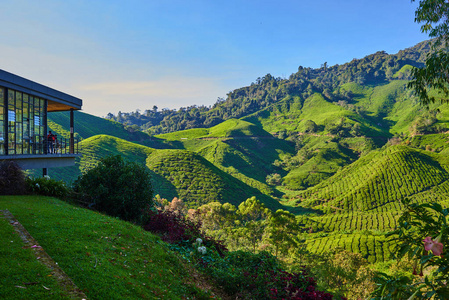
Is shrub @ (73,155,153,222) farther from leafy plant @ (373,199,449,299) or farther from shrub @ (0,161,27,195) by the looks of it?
leafy plant @ (373,199,449,299)

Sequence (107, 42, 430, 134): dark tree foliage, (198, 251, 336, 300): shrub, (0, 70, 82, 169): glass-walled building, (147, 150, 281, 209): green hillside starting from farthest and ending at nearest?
(107, 42, 430, 134): dark tree foliage < (147, 150, 281, 209): green hillside < (0, 70, 82, 169): glass-walled building < (198, 251, 336, 300): shrub

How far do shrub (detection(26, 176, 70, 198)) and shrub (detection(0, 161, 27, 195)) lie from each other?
0.30 meters

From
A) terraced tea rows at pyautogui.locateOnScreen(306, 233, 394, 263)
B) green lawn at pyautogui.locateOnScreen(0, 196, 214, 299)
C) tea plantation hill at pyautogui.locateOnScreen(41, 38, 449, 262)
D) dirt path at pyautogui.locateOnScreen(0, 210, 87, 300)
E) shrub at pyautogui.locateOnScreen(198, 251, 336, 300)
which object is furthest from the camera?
tea plantation hill at pyautogui.locateOnScreen(41, 38, 449, 262)

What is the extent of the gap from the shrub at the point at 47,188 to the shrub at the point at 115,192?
2.02 ft

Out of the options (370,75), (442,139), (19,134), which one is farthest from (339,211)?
(370,75)

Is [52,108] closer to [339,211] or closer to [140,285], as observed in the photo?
[140,285]

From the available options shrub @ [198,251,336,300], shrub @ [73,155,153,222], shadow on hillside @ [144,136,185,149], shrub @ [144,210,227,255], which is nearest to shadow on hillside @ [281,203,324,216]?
shadow on hillside @ [144,136,185,149]

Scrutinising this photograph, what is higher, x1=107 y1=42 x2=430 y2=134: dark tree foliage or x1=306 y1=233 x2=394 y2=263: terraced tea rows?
x1=107 y1=42 x2=430 y2=134: dark tree foliage

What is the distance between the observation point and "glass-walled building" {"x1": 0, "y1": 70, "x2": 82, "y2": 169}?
1312 cm

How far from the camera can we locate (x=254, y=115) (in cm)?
15938

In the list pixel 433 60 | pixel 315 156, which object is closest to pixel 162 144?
pixel 315 156

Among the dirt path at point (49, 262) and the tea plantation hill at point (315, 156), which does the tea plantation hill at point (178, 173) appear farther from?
the dirt path at point (49, 262)

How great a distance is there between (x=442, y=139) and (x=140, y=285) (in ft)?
360

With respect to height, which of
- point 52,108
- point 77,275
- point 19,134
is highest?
point 52,108
